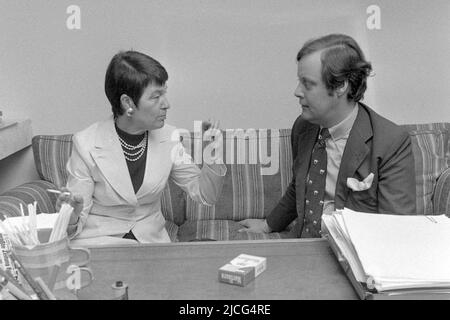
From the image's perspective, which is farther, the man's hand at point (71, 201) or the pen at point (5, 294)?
the man's hand at point (71, 201)

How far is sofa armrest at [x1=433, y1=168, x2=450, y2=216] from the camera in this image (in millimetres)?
2334

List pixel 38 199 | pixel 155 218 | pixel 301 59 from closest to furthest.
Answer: pixel 301 59 < pixel 155 218 < pixel 38 199

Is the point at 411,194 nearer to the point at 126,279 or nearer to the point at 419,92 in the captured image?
the point at 126,279

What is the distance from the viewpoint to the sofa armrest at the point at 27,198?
194 centimetres

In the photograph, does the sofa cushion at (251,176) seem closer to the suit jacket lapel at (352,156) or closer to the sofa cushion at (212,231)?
the sofa cushion at (212,231)

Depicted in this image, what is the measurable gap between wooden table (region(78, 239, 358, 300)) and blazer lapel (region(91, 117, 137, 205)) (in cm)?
57

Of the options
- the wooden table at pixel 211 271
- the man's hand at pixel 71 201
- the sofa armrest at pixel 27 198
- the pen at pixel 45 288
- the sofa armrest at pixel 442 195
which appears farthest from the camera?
the sofa armrest at pixel 442 195

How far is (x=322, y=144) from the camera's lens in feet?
5.45

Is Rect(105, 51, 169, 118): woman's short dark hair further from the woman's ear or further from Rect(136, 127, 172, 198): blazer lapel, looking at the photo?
Rect(136, 127, 172, 198): blazer lapel

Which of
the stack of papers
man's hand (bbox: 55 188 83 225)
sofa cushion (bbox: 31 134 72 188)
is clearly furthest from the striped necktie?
sofa cushion (bbox: 31 134 72 188)

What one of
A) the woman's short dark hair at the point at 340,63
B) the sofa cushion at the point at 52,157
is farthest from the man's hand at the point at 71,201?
the sofa cushion at the point at 52,157

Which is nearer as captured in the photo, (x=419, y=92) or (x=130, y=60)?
(x=130, y=60)

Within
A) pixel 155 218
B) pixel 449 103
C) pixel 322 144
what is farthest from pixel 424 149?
pixel 155 218
